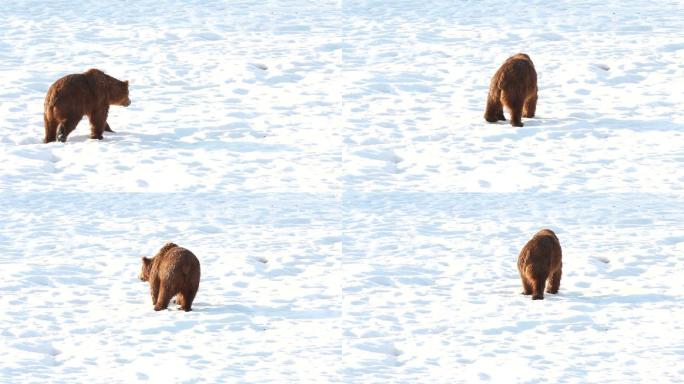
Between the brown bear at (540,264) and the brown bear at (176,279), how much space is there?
2.55 meters

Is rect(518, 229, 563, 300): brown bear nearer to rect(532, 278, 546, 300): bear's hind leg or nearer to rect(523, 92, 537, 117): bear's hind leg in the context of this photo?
rect(532, 278, 546, 300): bear's hind leg

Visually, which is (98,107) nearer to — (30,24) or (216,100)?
(216,100)

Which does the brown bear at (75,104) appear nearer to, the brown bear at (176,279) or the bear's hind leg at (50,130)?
the bear's hind leg at (50,130)

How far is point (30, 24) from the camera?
68.8 feet

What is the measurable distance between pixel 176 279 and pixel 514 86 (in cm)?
486

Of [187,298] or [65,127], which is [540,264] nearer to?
[187,298]

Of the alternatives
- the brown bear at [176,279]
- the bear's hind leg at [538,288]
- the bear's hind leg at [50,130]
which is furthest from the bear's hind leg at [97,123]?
the bear's hind leg at [538,288]

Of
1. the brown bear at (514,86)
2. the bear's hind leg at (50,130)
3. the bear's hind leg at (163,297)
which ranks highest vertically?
the brown bear at (514,86)

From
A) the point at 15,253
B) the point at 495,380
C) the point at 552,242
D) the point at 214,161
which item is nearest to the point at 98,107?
the point at 214,161

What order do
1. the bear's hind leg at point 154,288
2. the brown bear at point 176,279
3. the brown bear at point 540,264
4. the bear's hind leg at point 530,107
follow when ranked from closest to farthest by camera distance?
the brown bear at point 176,279 → the bear's hind leg at point 154,288 → the brown bear at point 540,264 → the bear's hind leg at point 530,107

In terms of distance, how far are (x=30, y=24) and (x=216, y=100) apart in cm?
379

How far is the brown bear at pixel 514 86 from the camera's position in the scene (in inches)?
671

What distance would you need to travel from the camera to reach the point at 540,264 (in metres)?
13.8

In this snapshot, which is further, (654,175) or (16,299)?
(654,175)
